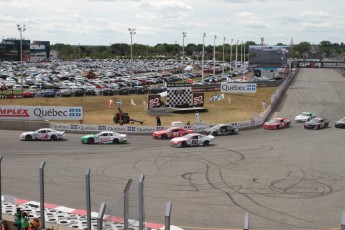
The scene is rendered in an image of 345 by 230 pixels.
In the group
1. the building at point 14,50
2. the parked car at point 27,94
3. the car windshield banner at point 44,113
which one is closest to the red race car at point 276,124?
the car windshield banner at point 44,113

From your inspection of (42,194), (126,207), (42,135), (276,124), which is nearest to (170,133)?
(42,135)

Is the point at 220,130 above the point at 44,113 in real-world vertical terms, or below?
below

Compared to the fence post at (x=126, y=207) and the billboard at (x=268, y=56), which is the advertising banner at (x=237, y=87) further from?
the fence post at (x=126, y=207)

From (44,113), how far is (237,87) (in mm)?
30906

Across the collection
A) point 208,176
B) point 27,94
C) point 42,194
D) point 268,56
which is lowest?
point 208,176

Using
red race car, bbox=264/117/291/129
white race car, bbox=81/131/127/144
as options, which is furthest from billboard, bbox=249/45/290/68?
white race car, bbox=81/131/127/144

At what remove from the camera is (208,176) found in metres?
25.2

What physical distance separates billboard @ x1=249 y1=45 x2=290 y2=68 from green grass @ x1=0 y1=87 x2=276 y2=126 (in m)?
22.6

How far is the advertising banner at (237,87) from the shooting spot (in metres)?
67.1

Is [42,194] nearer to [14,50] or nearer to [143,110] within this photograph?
[143,110]

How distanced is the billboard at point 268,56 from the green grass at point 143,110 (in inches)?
889

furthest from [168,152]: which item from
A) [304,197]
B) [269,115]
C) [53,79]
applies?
[53,79]

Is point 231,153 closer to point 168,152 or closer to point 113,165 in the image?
point 168,152

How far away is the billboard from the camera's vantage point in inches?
3580
